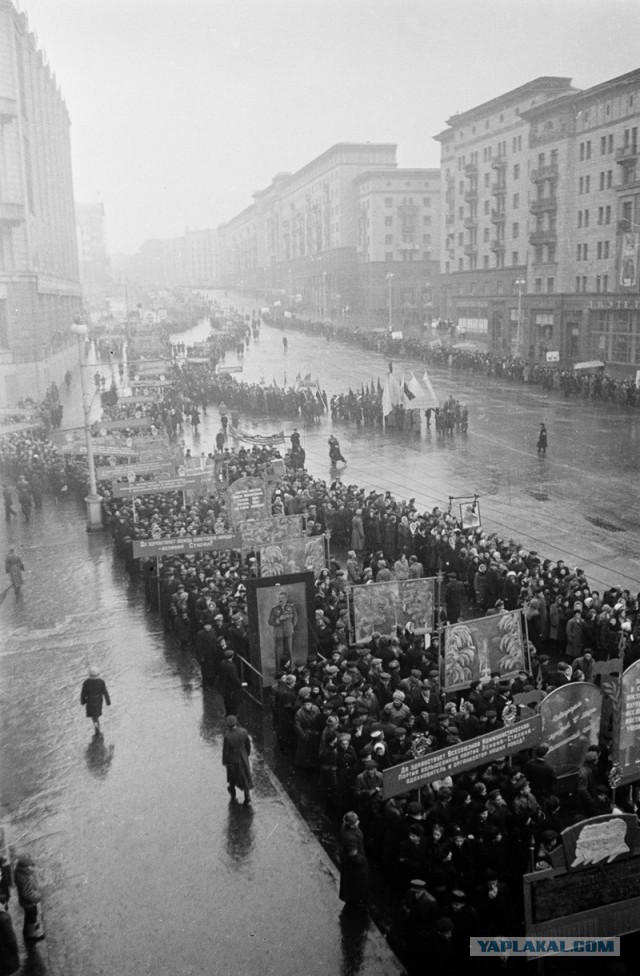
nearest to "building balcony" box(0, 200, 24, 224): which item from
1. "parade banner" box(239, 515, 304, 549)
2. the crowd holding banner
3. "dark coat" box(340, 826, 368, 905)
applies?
the crowd holding banner

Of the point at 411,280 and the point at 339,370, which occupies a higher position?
the point at 411,280

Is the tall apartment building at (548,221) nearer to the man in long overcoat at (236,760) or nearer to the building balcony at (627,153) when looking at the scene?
the building balcony at (627,153)

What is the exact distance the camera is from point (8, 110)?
161 ft

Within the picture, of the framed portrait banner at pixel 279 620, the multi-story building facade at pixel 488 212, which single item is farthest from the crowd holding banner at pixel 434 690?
the multi-story building facade at pixel 488 212

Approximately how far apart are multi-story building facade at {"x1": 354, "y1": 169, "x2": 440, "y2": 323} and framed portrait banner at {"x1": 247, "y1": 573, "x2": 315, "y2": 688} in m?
94.1

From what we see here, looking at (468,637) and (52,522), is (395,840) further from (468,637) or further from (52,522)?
(52,522)

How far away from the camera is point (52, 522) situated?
A: 90.5 ft

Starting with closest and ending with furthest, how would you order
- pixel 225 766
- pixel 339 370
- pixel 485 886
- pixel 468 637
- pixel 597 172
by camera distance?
pixel 485 886 → pixel 225 766 → pixel 468 637 → pixel 597 172 → pixel 339 370

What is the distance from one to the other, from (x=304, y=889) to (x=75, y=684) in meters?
7.19

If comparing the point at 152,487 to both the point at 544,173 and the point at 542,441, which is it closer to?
the point at 542,441

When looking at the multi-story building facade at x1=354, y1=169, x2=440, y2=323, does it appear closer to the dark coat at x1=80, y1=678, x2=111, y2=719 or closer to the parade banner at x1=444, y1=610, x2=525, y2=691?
the parade banner at x1=444, y1=610, x2=525, y2=691

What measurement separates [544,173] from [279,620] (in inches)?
2178

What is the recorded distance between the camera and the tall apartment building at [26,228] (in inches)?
1921

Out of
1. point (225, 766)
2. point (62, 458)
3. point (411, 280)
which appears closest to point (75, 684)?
point (225, 766)
